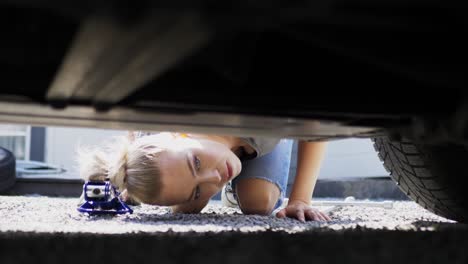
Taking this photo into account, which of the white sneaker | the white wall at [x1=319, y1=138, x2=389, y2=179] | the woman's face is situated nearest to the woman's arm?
the woman's face

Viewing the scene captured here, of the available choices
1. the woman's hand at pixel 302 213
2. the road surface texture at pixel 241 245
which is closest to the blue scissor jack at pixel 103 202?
the woman's hand at pixel 302 213

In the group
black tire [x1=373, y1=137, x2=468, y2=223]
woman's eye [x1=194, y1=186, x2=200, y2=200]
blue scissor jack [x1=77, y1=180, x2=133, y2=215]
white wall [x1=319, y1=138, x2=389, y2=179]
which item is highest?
black tire [x1=373, y1=137, x2=468, y2=223]

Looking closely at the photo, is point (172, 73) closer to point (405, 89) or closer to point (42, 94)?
point (42, 94)

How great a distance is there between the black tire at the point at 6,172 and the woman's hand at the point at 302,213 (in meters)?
2.48

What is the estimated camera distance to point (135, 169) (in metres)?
2.46

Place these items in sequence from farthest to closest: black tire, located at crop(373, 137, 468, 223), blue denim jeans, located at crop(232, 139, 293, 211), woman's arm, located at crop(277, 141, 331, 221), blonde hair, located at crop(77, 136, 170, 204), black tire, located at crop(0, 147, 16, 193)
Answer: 1. black tire, located at crop(0, 147, 16, 193)
2. blue denim jeans, located at crop(232, 139, 293, 211)
3. woman's arm, located at crop(277, 141, 331, 221)
4. blonde hair, located at crop(77, 136, 170, 204)
5. black tire, located at crop(373, 137, 468, 223)

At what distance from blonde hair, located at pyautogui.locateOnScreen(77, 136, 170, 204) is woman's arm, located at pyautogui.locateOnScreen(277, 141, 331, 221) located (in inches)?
21.2

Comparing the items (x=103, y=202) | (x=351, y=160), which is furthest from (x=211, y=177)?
(x=351, y=160)

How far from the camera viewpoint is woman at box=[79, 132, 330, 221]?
7.90ft

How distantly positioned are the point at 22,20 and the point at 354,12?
445mm

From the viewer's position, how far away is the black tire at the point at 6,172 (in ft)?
14.3

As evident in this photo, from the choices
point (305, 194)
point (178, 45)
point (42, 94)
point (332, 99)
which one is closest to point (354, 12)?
point (178, 45)

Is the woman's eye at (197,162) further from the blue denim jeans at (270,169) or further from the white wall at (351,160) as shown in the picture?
the white wall at (351,160)

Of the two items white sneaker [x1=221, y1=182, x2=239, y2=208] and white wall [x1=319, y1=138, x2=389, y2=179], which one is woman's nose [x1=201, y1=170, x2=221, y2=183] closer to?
white sneaker [x1=221, y1=182, x2=239, y2=208]
